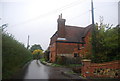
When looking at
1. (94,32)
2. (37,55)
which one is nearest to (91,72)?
(94,32)

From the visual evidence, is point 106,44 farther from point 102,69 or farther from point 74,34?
point 74,34

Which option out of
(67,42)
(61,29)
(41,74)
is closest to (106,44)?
(41,74)

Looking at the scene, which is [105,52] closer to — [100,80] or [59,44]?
[100,80]

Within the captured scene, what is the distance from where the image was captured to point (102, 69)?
764 centimetres

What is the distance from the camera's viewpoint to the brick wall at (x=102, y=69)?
23.2ft

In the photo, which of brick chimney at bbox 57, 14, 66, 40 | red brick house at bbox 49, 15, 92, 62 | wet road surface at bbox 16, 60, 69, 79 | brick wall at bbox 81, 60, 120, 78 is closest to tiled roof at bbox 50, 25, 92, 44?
red brick house at bbox 49, 15, 92, 62

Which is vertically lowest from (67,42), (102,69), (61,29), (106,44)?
(102,69)

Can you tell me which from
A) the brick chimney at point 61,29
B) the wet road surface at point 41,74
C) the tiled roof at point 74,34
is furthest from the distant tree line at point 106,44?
the tiled roof at point 74,34

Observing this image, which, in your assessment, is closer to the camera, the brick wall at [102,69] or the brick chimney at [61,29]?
the brick wall at [102,69]

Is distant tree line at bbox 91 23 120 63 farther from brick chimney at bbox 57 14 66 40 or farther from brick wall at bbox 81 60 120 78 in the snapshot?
brick chimney at bbox 57 14 66 40

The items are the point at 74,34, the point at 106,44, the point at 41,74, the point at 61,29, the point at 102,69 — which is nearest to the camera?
the point at 102,69

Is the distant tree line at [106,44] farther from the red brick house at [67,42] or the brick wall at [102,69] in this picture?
the red brick house at [67,42]

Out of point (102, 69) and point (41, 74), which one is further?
point (41, 74)

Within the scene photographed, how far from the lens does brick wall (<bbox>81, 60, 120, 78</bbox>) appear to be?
7.08 metres
